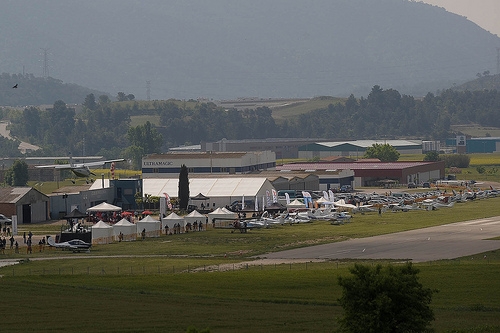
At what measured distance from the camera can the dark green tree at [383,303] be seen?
3491 centimetres

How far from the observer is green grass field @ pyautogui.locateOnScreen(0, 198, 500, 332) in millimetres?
42250

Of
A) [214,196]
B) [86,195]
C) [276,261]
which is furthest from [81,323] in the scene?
[214,196]

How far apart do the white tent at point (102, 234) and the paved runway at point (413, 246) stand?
15916mm

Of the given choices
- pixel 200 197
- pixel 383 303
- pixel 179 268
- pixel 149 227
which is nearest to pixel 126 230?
pixel 149 227

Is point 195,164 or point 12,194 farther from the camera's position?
point 195,164

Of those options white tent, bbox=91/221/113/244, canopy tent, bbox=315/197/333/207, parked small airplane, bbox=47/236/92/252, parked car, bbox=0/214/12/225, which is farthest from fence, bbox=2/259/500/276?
canopy tent, bbox=315/197/333/207

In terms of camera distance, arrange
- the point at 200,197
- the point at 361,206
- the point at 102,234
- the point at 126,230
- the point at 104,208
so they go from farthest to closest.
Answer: the point at 200,197
the point at 361,206
the point at 104,208
the point at 126,230
the point at 102,234

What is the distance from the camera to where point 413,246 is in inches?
2862

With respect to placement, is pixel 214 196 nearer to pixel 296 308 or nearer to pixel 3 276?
pixel 3 276

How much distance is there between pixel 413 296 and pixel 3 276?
2947 cm

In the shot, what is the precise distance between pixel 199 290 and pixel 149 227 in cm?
3320

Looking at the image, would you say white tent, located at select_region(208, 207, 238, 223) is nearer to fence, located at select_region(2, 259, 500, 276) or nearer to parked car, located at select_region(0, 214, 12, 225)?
parked car, located at select_region(0, 214, 12, 225)

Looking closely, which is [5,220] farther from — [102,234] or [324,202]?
[324,202]

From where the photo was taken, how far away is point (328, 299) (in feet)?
161
